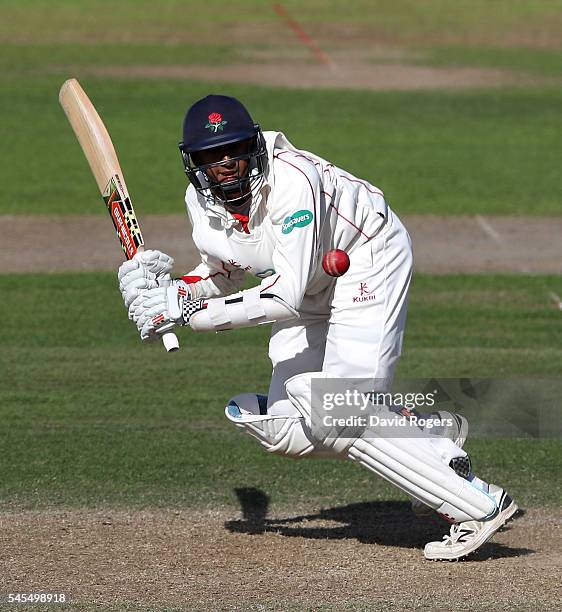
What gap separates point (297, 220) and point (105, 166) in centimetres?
148

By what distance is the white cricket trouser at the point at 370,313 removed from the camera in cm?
586

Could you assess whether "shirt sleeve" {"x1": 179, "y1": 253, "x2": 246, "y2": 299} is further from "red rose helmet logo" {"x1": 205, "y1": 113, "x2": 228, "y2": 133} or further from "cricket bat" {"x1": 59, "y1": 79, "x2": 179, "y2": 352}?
"red rose helmet logo" {"x1": 205, "y1": 113, "x2": 228, "y2": 133}

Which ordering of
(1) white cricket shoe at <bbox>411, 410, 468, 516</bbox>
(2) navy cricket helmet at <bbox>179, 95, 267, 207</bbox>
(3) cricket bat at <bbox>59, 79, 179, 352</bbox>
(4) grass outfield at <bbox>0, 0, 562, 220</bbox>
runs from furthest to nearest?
(4) grass outfield at <bbox>0, 0, 562, 220</bbox>
(3) cricket bat at <bbox>59, 79, 179, 352</bbox>
(1) white cricket shoe at <bbox>411, 410, 468, 516</bbox>
(2) navy cricket helmet at <bbox>179, 95, 267, 207</bbox>

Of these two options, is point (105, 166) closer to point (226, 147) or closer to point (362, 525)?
point (226, 147)

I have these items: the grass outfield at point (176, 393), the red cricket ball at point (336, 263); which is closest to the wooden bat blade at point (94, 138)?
the red cricket ball at point (336, 263)

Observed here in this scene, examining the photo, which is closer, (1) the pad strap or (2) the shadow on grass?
(1) the pad strap

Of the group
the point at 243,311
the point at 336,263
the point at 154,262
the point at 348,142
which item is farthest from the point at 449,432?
the point at 348,142

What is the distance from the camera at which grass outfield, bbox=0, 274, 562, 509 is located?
6996mm

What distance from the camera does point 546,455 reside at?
24.7 feet

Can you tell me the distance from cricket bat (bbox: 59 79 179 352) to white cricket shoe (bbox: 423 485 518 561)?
1.98m

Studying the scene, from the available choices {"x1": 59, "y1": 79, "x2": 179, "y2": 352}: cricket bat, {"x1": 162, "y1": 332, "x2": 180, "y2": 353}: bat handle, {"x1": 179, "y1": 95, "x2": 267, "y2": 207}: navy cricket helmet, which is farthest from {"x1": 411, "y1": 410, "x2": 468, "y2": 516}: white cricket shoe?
{"x1": 59, "y1": 79, "x2": 179, "y2": 352}: cricket bat

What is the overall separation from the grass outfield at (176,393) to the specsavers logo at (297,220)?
1.83 metres

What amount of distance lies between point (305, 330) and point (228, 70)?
708 inches

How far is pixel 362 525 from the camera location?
6.46 m
